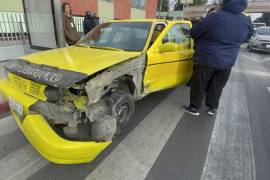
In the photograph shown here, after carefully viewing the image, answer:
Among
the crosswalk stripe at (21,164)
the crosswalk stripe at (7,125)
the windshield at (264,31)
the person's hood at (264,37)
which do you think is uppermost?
the windshield at (264,31)

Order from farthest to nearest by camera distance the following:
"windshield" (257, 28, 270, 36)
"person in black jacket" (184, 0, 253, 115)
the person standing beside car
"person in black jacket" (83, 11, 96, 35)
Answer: "windshield" (257, 28, 270, 36) → "person in black jacket" (83, 11, 96, 35) → the person standing beside car → "person in black jacket" (184, 0, 253, 115)

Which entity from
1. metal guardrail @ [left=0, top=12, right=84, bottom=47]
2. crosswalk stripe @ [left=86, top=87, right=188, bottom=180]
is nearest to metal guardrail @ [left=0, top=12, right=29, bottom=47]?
metal guardrail @ [left=0, top=12, right=84, bottom=47]

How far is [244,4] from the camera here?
3.16 metres

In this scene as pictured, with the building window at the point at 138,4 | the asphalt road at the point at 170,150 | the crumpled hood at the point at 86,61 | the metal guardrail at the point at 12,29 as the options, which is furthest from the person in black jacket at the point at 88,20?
the building window at the point at 138,4

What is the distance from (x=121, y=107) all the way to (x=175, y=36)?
2.04m

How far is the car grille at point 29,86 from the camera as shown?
2.21m

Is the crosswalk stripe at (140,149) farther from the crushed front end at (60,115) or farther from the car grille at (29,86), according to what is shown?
the car grille at (29,86)

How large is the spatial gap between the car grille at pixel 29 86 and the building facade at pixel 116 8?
9.92 meters

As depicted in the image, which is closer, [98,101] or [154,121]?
[98,101]

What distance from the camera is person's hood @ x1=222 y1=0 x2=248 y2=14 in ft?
10.1

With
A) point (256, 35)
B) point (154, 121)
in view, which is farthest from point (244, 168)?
point (256, 35)

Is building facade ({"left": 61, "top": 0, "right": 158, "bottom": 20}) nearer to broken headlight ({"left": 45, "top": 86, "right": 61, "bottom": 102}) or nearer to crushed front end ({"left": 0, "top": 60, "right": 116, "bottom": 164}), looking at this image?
crushed front end ({"left": 0, "top": 60, "right": 116, "bottom": 164})

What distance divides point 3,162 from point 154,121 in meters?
2.26

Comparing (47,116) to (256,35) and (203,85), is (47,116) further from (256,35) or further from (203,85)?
(256,35)
